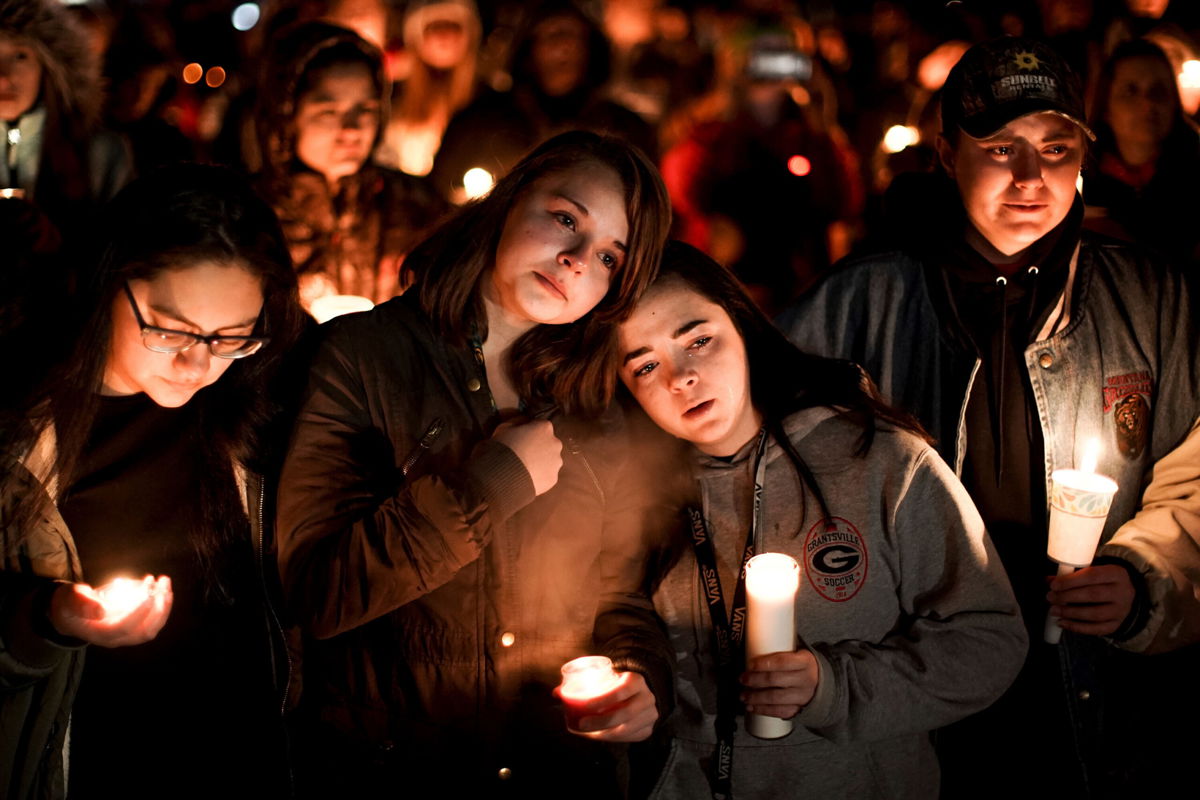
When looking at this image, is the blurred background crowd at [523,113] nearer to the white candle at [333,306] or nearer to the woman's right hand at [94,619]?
the white candle at [333,306]

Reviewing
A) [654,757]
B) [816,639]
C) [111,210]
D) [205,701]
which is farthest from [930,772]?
[111,210]

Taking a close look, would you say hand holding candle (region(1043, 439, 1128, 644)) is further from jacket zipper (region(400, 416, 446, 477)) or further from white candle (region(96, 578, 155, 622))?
white candle (region(96, 578, 155, 622))

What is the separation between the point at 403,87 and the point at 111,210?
13.8ft

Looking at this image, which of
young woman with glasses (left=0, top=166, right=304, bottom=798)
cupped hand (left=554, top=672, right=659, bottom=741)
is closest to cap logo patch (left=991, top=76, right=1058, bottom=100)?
cupped hand (left=554, top=672, right=659, bottom=741)

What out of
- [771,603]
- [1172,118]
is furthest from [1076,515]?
[1172,118]

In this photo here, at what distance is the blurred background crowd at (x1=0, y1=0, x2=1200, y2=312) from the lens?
4.51 metres

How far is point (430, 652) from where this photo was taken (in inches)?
110

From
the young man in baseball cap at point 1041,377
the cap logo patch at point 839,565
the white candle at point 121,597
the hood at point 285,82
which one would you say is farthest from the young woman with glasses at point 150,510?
the young man in baseball cap at point 1041,377

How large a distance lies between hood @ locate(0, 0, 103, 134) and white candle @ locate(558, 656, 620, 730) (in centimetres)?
358

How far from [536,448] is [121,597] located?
106 cm

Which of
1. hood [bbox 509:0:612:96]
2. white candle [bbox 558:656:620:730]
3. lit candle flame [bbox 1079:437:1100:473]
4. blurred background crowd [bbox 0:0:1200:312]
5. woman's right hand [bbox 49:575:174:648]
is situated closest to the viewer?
woman's right hand [bbox 49:575:174:648]

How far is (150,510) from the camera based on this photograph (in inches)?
112

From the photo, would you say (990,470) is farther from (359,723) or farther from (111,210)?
(111,210)

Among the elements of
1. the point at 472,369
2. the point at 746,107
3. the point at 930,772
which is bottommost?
the point at 930,772
